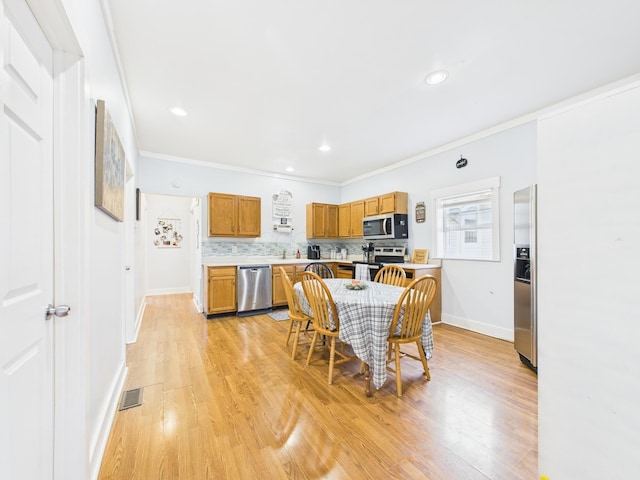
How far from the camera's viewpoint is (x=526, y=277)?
8.57ft

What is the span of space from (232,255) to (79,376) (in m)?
3.93

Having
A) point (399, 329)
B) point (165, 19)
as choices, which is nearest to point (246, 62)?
point (165, 19)

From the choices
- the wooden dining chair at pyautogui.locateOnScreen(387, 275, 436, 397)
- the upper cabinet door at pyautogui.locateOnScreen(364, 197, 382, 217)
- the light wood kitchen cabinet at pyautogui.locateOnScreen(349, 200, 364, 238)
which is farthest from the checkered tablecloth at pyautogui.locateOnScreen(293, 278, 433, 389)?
the light wood kitchen cabinet at pyautogui.locateOnScreen(349, 200, 364, 238)

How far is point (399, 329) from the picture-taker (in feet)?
7.14

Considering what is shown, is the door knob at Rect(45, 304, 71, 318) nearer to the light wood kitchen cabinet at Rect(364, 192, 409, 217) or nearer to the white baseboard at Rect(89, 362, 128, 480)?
the white baseboard at Rect(89, 362, 128, 480)

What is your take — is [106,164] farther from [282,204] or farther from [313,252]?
[313,252]

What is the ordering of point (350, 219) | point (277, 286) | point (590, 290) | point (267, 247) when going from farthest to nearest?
1. point (350, 219)
2. point (267, 247)
3. point (277, 286)
4. point (590, 290)

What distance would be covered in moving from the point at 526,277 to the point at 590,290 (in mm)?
2578

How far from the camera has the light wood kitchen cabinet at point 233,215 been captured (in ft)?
15.1

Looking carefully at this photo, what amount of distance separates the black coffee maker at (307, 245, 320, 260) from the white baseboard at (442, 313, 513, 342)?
8.77ft

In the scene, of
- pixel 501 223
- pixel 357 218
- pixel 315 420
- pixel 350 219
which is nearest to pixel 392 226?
pixel 357 218

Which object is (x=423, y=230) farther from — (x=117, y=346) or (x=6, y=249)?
(x=6, y=249)

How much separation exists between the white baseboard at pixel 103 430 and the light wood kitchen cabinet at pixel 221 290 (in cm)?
204

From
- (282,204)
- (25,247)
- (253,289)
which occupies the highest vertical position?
(282,204)
